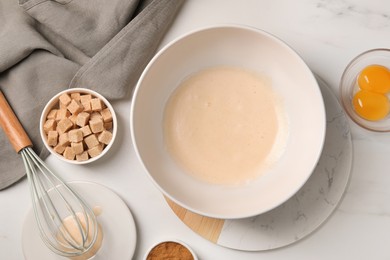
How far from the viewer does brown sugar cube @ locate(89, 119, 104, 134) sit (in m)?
1.03

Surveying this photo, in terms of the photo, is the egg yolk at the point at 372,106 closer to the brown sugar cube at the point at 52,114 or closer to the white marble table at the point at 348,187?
the white marble table at the point at 348,187

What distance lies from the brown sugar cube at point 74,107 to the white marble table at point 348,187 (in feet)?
0.27

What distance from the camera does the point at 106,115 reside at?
1047 mm

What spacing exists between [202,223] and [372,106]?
0.41 meters

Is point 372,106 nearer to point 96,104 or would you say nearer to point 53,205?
point 96,104

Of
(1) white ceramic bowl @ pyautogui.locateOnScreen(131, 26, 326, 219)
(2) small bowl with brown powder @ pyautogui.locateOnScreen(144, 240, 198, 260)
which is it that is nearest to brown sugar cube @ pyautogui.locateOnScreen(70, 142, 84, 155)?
(1) white ceramic bowl @ pyautogui.locateOnScreen(131, 26, 326, 219)

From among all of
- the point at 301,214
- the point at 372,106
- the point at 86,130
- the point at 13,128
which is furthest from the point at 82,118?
the point at 372,106

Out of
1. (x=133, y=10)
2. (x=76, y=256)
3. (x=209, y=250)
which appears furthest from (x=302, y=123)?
(x=76, y=256)

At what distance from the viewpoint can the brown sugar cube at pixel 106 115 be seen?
104cm

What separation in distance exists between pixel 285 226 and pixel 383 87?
341 mm

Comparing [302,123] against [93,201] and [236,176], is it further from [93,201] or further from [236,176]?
[93,201]

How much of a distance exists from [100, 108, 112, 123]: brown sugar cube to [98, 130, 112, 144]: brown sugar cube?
0.02 metres

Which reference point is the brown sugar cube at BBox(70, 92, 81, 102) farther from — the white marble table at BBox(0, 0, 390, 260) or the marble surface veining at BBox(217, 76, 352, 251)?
the marble surface veining at BBox(217, 76, 352, 251)

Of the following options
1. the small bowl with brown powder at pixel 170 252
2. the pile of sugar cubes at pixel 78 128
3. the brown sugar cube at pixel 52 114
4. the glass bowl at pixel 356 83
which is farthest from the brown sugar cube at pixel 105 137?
the glass bowl at pixel 356 83
